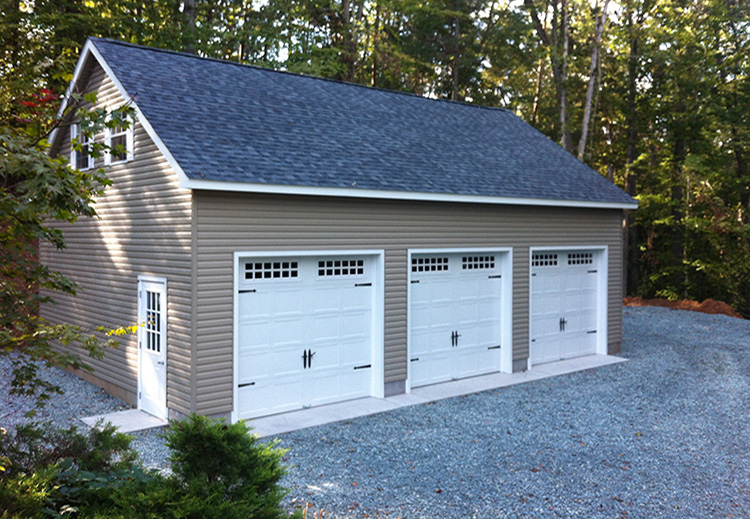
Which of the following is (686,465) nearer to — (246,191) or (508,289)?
(508,289)

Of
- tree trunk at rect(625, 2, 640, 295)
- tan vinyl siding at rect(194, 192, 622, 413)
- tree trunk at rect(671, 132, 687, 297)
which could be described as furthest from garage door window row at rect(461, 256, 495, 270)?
tree trunk at rect(625, 2, 640, 295)

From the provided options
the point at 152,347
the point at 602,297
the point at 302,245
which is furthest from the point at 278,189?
the point at 602,297

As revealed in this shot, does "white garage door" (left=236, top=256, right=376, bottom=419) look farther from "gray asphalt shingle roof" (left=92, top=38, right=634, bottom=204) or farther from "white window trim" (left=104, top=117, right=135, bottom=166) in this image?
"white window trim" (left=104, top=117, right=135, bottom=166)

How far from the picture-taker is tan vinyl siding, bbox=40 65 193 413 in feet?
26.6

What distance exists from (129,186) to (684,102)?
68.4 ft

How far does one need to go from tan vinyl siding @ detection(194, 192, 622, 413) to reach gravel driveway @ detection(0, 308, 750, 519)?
1.20 metres

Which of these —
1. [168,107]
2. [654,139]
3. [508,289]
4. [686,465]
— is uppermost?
[654,139]

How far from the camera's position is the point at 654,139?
25.1 metres

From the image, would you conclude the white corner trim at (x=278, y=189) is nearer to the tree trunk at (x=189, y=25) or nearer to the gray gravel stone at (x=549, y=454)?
the gray gravel stone at (x=549, y=454)

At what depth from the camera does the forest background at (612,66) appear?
21.7m

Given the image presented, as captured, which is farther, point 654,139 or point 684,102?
point 654,139

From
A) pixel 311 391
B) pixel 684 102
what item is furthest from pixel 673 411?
pixel 684 102

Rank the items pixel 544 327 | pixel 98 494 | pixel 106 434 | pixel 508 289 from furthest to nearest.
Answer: pixel 544 327, pixel 508 289, pixel 106 434, pixel 98 494

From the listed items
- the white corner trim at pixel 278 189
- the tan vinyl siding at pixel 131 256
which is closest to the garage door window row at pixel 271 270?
the tan vinyl siding at pixel 131 256
